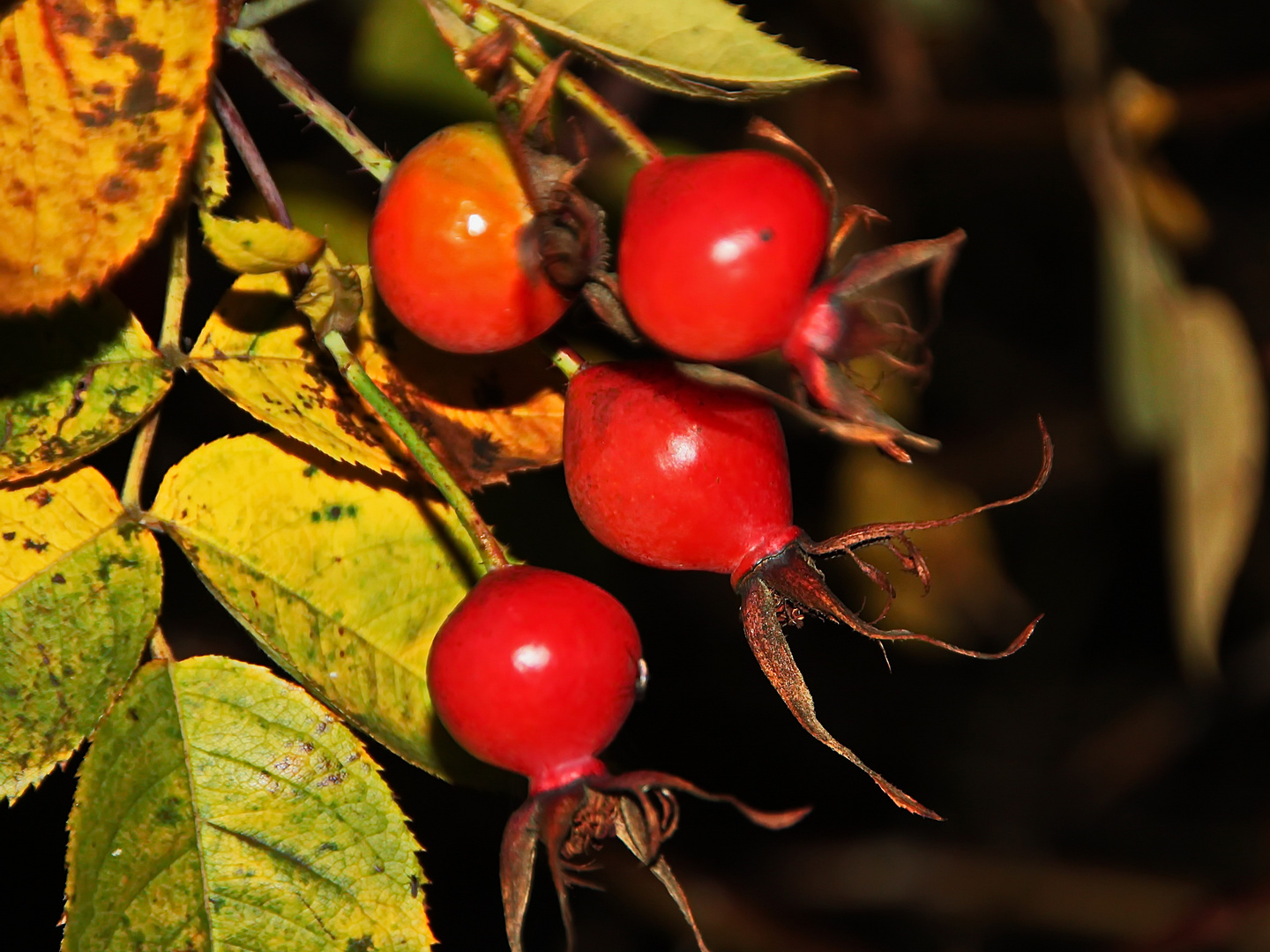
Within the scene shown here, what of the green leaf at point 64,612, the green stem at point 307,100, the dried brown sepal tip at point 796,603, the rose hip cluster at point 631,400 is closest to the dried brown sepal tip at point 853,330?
the rose hip cluster at point 631,400

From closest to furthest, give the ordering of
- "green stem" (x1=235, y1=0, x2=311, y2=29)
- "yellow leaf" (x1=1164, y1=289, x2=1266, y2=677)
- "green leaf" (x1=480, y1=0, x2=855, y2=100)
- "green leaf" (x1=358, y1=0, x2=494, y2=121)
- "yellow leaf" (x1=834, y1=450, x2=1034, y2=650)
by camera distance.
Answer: "green leaf" (x1=480, y1=0, x2=855, y2=100) → "green stem" (x1=235, y1=0, x2=311, y2=29) → "green leaf" (x1=358, y1=0, x2=494, y2=121) → "yellow leaf" (x1=1164, y1=289, x2=1266, y2=677) → "yellow leaf" (x1=834, y1=450, x2=1034, y2=650)

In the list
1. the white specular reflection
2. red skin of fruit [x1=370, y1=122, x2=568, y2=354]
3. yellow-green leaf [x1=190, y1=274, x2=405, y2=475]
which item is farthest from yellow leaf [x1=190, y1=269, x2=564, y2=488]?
the white specular reflection

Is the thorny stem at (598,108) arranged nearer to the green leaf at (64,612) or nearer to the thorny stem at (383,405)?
the thorny stem at (383,405)

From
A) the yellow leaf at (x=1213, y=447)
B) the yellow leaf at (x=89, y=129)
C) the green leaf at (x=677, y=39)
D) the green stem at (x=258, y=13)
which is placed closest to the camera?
the yellow leaf at (x=89, y=129)

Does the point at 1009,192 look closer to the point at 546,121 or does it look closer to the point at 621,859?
the point at 621,859

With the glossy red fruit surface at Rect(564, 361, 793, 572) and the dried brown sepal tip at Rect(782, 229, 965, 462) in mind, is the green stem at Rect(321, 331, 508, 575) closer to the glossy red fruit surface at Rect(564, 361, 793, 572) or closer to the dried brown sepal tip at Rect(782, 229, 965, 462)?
the glossy red fruit surface at Rect(564, 361, 793, 572)
